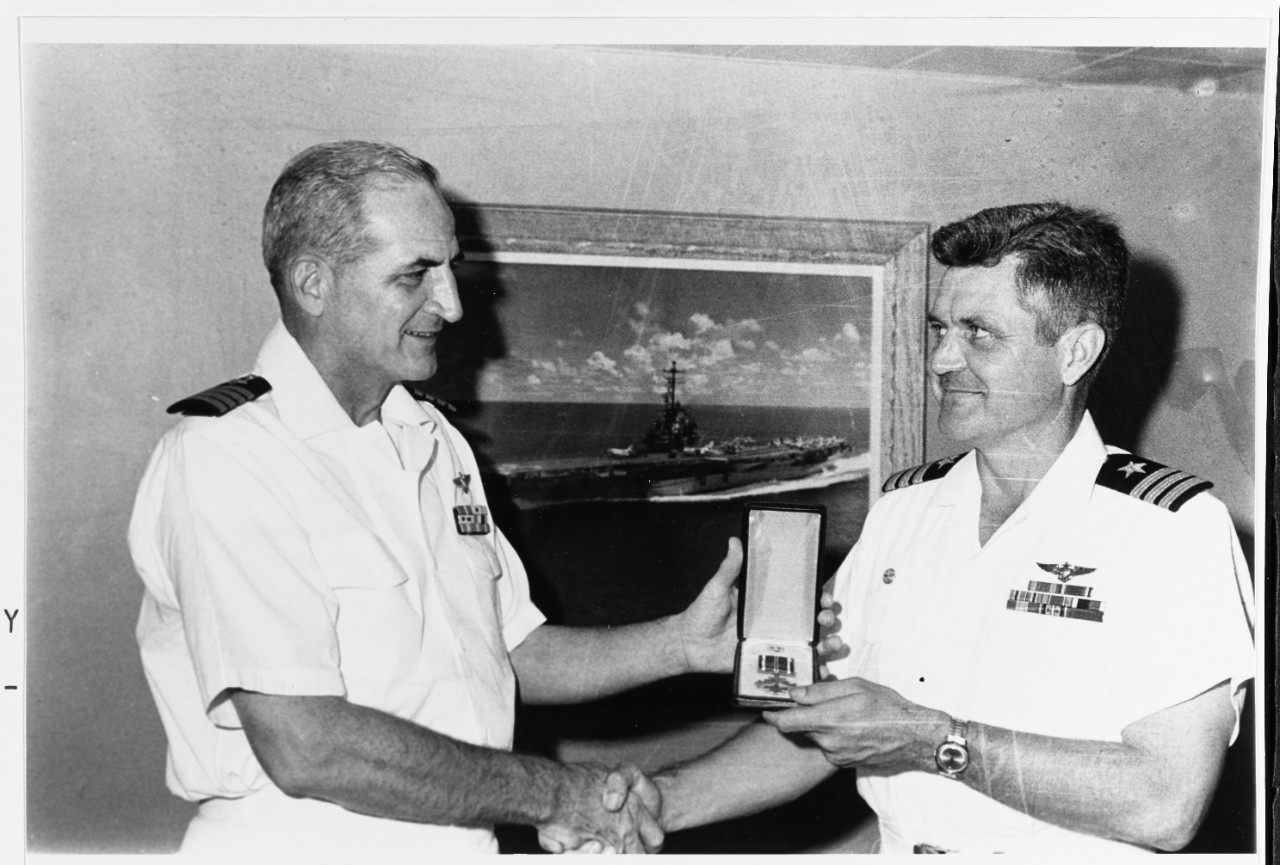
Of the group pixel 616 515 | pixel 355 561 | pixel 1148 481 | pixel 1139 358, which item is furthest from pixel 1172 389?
pixel 355 561

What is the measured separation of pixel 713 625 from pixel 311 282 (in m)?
1.20

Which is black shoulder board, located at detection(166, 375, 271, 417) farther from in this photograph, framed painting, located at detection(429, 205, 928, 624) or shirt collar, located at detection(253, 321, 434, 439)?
framed painting, located at detection(429, 205, 928, 624)

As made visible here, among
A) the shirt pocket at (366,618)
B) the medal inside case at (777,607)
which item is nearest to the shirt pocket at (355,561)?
the shirt pocket at (366,618)

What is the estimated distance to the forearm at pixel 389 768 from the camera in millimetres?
2445

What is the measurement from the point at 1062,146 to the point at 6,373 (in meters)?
2.50

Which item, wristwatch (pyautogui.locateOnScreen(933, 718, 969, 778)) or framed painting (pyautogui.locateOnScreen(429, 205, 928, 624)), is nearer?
wristwatch (pyautogui.locateOnScreen(933, 718, 969, 778))

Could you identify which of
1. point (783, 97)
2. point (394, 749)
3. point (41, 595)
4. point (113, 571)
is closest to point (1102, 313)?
point (783, 97)

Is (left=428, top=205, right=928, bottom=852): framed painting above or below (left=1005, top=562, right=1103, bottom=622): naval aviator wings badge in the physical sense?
above

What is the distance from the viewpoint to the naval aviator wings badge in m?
2.68

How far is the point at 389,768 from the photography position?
2.50 m

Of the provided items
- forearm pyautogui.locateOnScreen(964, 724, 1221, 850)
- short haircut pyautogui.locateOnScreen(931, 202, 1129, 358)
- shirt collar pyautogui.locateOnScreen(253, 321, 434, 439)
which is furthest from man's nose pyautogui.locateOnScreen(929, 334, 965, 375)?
shirt collar pyautogui.locateOnScreen(253, 321, 434, 439)

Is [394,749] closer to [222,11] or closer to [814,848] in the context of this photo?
[814,848]

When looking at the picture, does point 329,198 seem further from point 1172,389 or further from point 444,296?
point 1172,389

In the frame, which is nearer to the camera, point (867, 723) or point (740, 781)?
point (867, 723)
